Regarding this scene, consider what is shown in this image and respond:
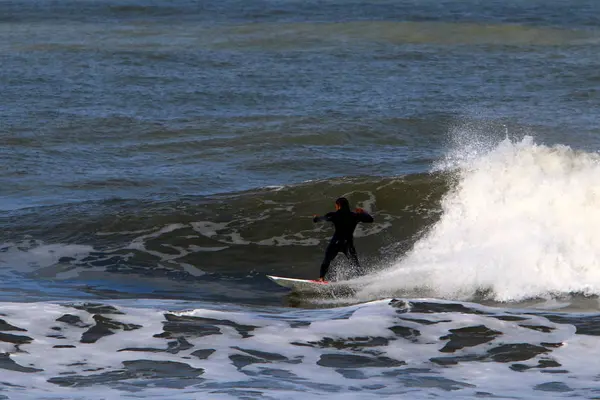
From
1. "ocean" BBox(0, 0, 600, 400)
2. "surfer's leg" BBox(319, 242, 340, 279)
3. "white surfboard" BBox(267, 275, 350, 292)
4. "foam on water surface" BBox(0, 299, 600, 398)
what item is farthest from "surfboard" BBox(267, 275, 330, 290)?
"foam on water surface" BBox(0, 299, 600, 398)

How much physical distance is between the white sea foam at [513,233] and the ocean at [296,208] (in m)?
0.04

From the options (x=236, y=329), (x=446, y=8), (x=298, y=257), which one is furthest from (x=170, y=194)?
(x=446, y=8)

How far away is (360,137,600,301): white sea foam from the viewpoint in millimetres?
14992

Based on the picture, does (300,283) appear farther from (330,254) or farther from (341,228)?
(341,228)

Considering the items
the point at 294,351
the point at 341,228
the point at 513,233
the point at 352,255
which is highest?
the point at 341,228

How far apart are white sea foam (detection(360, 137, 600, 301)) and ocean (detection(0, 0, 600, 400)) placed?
1.7 inches

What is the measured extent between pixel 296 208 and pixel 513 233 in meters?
4.54

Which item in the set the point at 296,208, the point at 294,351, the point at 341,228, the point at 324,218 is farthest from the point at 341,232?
the point at 296,208

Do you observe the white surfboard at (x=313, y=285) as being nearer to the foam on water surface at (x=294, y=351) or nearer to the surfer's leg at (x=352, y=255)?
the surfer's leg at (x=352, y=255)

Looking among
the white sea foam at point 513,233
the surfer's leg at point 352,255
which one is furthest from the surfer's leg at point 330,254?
the white sea foam at point 513,233

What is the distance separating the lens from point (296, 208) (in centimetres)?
1948

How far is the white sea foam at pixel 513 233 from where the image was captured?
15.0m

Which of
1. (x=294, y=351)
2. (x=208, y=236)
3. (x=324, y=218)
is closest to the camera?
(x=294, y=351)

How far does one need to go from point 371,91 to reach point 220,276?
14.1m
